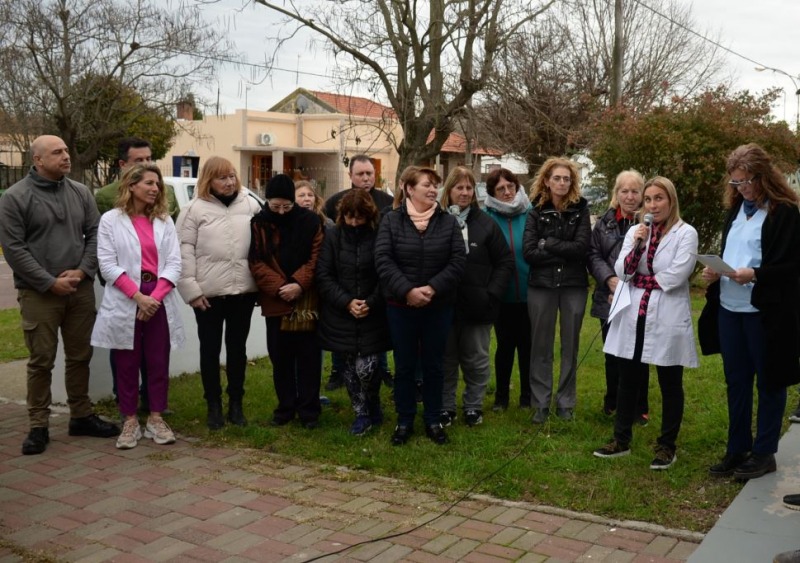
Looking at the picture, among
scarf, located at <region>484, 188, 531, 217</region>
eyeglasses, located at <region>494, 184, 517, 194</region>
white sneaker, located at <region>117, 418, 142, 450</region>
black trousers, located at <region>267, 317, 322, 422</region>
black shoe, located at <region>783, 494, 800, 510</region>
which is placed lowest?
white sneaker, located at <region>117, 418, 142, 450</region>

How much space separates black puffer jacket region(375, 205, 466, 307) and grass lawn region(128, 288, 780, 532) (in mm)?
1081

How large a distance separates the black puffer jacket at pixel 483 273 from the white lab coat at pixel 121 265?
7.05ft

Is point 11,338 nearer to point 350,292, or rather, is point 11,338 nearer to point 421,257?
point 350,292

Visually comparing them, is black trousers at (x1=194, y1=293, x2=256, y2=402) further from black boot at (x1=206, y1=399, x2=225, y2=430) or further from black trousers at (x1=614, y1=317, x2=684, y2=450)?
black trousers at (x1=614, y1=317, x2=684, y2=450)

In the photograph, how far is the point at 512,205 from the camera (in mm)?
6809

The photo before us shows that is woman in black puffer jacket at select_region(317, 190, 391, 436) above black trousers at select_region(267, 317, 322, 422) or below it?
above

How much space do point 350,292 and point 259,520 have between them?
2007mm

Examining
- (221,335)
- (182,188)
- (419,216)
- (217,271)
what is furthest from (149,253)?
(182,188)

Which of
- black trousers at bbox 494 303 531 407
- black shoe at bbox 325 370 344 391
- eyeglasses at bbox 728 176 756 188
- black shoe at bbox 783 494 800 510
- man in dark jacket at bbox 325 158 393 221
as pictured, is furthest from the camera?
black shoe at bbox 325 370 344 391

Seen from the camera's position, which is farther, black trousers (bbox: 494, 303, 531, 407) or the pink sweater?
black trousers (bbox: 494, 303, 531, 407)

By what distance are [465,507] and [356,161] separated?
362 centimetres

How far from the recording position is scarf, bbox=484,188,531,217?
6.81 m

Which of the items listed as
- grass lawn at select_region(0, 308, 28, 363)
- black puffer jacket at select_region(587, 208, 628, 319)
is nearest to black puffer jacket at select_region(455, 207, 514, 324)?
black puffer jacket at select_region(587, 208, 628, 319)

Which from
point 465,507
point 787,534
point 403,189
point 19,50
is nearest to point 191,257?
point 403,189
